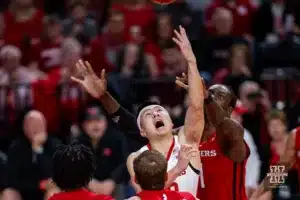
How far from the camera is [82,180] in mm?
7074

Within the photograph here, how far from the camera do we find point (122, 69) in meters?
13.8

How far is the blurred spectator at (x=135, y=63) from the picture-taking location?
13663 millimetres

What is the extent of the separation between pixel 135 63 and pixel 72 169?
6758mm

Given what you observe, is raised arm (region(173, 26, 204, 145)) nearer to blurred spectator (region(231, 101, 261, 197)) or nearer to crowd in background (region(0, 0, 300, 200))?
blurred spectator (region(231, 101, 261, 197))

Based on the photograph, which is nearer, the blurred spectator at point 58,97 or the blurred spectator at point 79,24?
the blurred spectator at point 58,97

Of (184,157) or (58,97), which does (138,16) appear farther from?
(184,157)

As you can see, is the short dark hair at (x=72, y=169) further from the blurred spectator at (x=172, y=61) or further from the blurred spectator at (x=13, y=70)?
the blurred spectator at (x=13, y=70)

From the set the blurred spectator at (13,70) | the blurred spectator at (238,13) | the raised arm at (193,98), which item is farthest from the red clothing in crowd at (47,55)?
the raised arm at (193,98)

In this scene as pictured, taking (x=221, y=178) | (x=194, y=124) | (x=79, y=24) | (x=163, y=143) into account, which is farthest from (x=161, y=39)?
(x=194, y=124)

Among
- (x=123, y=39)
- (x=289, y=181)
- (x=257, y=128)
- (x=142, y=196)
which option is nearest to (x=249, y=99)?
(x=257, y=128)

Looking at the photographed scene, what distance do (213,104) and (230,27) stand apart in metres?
5.70

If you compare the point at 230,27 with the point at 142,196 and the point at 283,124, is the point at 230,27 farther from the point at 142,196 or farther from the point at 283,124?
the point at 142,196

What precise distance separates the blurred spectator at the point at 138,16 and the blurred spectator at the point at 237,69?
1.64 metres

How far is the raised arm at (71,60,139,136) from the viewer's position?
30.1ft
